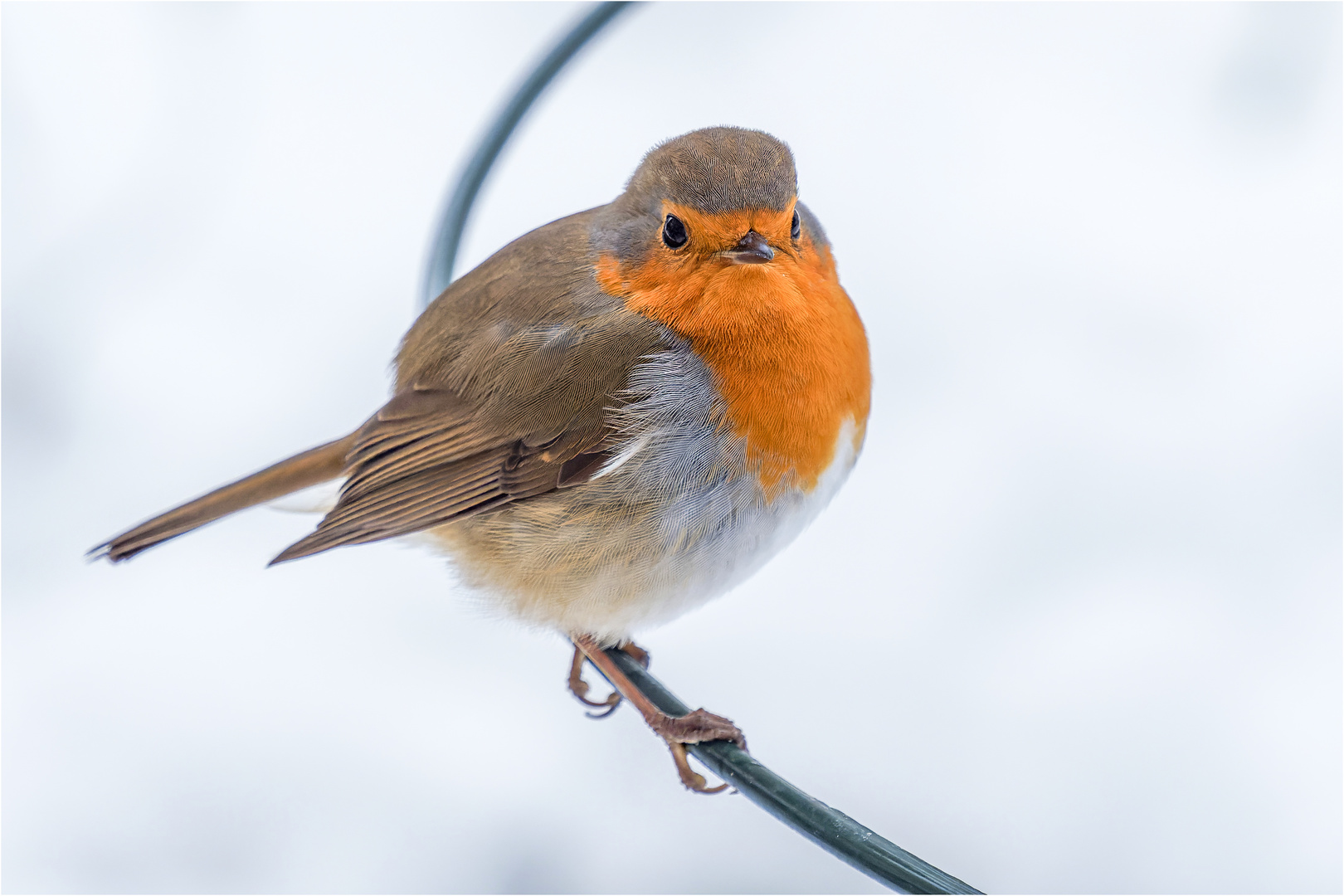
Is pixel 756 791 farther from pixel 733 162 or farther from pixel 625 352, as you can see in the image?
pixel 733 162

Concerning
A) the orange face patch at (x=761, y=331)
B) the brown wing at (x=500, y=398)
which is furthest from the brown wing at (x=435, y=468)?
the orange face patch at (x=761, y=331)

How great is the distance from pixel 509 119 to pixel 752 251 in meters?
0.72

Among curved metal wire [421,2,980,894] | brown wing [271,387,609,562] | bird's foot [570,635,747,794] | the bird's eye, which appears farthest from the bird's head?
bird's foot [570,635,747,794]

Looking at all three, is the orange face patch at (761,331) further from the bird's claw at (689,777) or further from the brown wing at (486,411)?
the bird's claw at (689,777)

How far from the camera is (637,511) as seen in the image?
2010mm

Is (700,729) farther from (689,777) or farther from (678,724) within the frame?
(689,777)

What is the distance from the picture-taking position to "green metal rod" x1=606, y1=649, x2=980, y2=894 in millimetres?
1410

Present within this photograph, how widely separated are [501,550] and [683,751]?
47 centimetres

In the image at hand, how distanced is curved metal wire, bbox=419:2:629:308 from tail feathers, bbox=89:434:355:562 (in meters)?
0.47

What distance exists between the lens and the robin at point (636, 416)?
6.48 ft

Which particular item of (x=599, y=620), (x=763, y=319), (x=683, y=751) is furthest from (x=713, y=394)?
(x=683, y=751)

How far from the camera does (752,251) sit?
1.87 metres

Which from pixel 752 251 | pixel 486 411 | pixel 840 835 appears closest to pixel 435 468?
pixel 486 411

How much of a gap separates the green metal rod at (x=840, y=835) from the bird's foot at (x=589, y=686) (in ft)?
2.61
